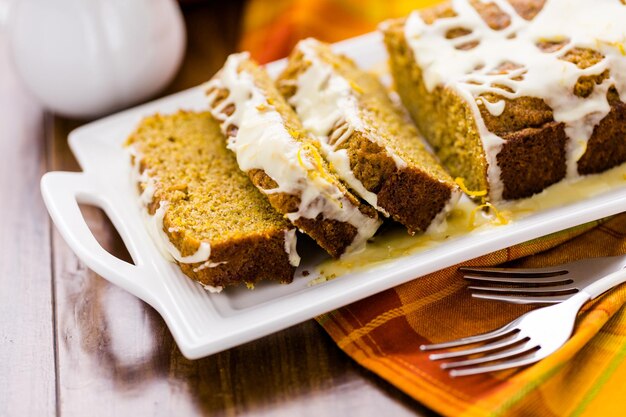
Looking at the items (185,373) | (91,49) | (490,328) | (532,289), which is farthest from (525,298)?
(91,49)

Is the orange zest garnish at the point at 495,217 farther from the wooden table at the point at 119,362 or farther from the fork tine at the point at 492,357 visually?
the wooden table at the point at 119,362

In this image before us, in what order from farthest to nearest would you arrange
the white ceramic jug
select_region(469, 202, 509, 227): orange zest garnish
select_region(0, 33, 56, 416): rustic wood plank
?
1. the white ceramic jug
2. select_region(469, 202, 509, 227): orange zest garnish
3. select_region(0, 33, 56, 416): rustic wood plank

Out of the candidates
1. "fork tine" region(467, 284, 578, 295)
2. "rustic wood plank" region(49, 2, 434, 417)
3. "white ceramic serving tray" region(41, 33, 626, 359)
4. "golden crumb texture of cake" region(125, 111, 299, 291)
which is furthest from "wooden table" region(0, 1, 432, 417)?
"fork tine" region(467, 284, 578, 295)

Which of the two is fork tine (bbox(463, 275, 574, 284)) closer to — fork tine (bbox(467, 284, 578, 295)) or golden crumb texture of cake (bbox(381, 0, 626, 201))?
fork tine (bbox(467, 284, 578, 295))

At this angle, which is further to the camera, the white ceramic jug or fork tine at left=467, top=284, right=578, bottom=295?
the white ceramic jug

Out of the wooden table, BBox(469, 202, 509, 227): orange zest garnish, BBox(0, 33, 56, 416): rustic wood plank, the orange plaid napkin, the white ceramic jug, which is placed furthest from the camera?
the white ceramic jug

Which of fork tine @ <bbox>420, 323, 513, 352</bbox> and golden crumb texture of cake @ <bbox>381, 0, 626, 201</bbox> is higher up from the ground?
golden crumb texture of cake @ <bbox>381, 0, 626, 201</bbox>
